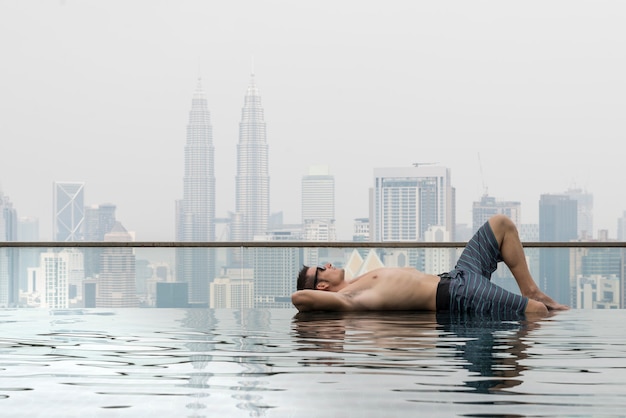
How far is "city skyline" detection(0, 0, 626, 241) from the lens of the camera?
86.8ft

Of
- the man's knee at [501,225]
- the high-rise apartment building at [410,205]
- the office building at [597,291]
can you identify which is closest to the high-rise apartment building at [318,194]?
the high-rise apartment building at [410,205]

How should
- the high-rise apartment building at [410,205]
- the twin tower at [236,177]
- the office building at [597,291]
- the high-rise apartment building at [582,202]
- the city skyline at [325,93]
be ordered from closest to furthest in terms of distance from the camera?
the office building at [597,291], the high-rise apartment building at [410,205], the high-rise apartment building at [582,202], the twin tower at [236,177], the city skyline at [325,93]

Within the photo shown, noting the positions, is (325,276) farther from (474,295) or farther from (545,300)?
(545,300)

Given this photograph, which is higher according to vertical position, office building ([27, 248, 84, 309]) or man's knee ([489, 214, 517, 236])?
man's knee ([489, 214, 517, 236])

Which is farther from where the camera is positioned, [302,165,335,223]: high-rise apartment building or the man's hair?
[302,165,335,223]: high-rise apartment building

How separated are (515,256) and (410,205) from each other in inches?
699

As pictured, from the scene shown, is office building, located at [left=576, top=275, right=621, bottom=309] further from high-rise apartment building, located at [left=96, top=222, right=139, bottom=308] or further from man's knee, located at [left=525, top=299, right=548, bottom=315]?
high-rise apartment building, located at [left=96, top=222, right=139, bottom=308]

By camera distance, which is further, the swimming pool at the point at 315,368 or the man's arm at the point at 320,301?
the man's arm at the point at 320,301

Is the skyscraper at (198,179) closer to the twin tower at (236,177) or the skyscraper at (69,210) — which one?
the twin tower at (236,177)

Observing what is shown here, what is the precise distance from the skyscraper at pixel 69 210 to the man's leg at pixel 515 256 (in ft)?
73.8

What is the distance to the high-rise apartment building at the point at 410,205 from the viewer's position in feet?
65.1

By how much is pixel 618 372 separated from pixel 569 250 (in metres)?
3.33

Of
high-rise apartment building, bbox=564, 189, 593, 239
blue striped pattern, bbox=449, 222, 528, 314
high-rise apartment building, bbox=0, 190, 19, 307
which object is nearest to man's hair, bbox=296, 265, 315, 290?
blue striped pattern, bbox=449, 222, 528, 314

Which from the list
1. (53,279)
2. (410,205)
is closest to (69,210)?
(410,205)
